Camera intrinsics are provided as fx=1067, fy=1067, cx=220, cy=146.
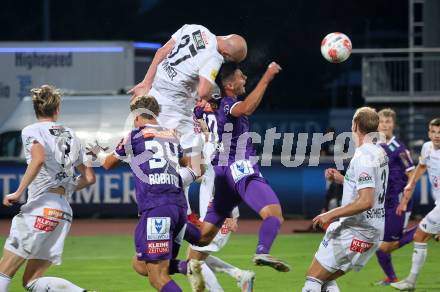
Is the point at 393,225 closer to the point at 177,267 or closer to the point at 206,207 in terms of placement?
the point at 206,207

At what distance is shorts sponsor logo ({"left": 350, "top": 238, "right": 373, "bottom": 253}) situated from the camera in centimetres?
961

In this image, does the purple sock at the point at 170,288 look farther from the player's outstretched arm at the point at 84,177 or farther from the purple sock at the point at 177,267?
the player's outstretched arm at the point at 84,177

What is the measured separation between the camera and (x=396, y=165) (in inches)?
558

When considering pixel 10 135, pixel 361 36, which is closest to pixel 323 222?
pixel 10 135

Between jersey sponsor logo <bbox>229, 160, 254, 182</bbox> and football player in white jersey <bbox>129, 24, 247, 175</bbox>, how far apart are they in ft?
1.17

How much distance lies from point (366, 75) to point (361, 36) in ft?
34.8

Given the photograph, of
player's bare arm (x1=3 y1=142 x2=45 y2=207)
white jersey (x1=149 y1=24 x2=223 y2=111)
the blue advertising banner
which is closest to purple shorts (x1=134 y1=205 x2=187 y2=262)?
player's bare arm (x1=3 y1=142 x2=45 y2=207)

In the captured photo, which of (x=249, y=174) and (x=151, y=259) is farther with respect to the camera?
(x=249, y=174)

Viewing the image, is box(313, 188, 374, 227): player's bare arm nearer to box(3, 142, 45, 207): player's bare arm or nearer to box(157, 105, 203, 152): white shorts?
box(157, 105, 203, 152): white shorts

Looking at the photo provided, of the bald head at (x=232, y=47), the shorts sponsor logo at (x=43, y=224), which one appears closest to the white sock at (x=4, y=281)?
the shorts sponsor logo at (x=43, y=224)

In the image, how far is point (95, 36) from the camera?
39438 millimetres

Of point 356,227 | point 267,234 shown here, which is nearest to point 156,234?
point 267,234

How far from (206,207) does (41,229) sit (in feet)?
8.39

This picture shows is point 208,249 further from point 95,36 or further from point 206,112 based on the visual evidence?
point 95,36
